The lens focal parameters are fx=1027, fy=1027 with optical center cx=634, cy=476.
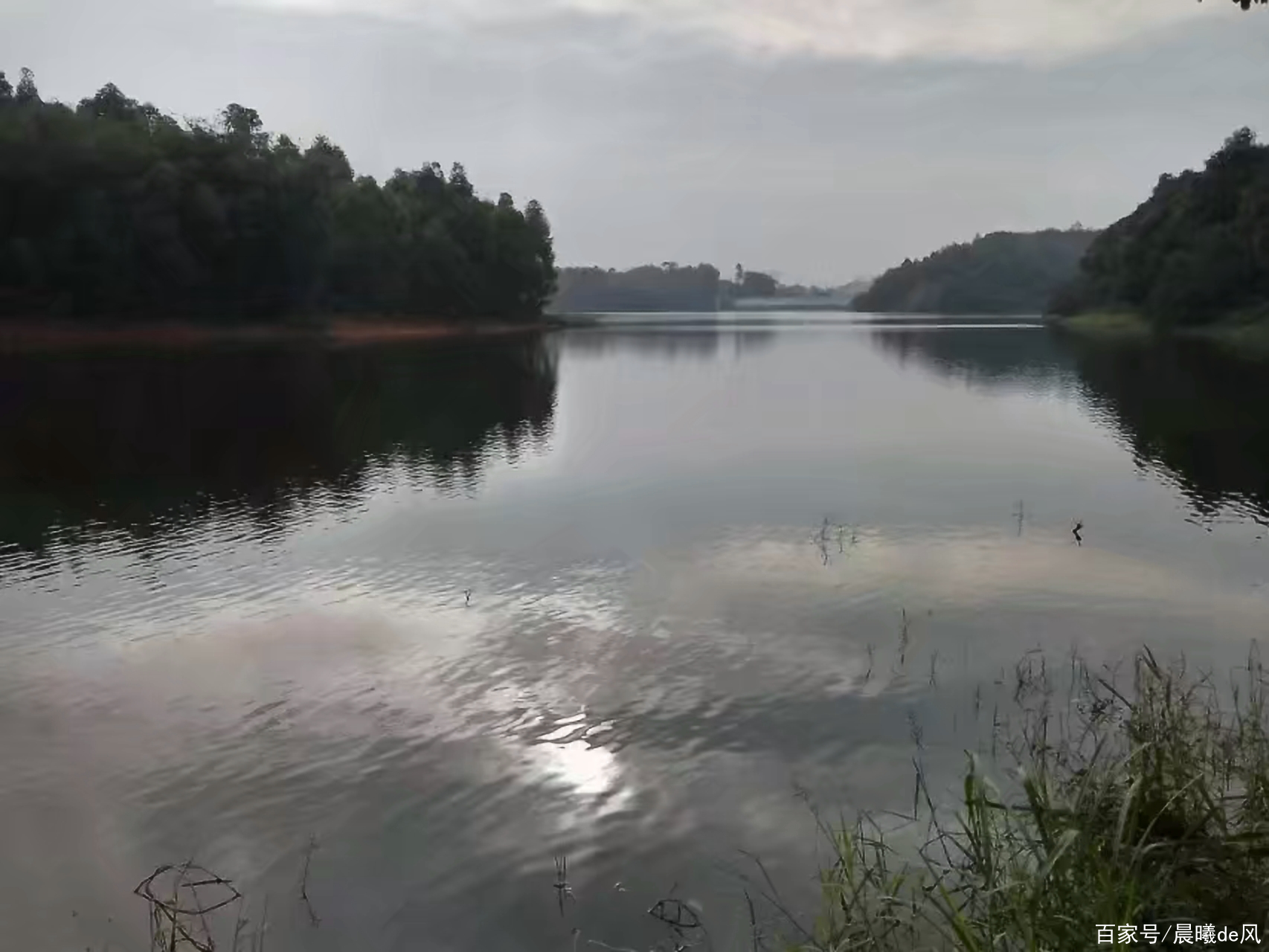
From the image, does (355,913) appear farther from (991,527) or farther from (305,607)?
(991,527)

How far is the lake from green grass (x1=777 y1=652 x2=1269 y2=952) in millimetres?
882

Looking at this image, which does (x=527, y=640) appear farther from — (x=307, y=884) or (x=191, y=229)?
(x=191, y=229)

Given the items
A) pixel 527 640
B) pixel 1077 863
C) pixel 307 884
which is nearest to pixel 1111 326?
pixel 527 640

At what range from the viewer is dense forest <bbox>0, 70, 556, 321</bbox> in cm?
6253

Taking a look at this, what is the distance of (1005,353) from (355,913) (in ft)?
234

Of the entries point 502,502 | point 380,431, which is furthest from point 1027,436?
point 380,431

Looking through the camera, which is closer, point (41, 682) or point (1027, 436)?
point (41, 682)

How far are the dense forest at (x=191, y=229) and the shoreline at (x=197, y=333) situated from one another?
31.8 inches

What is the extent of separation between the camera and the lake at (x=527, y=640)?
764cm

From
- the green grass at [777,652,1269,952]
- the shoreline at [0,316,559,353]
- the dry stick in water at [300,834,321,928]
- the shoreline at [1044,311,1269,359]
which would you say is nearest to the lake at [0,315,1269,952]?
the dry stick in water at [300,834,321,928]

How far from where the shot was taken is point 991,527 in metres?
18.1

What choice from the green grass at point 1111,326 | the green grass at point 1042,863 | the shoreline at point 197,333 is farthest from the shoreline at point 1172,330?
the shoreline at point 197,333

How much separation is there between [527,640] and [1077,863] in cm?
794

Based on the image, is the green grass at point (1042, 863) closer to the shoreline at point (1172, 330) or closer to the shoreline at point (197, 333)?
the shoreline at point (1172, 330)
